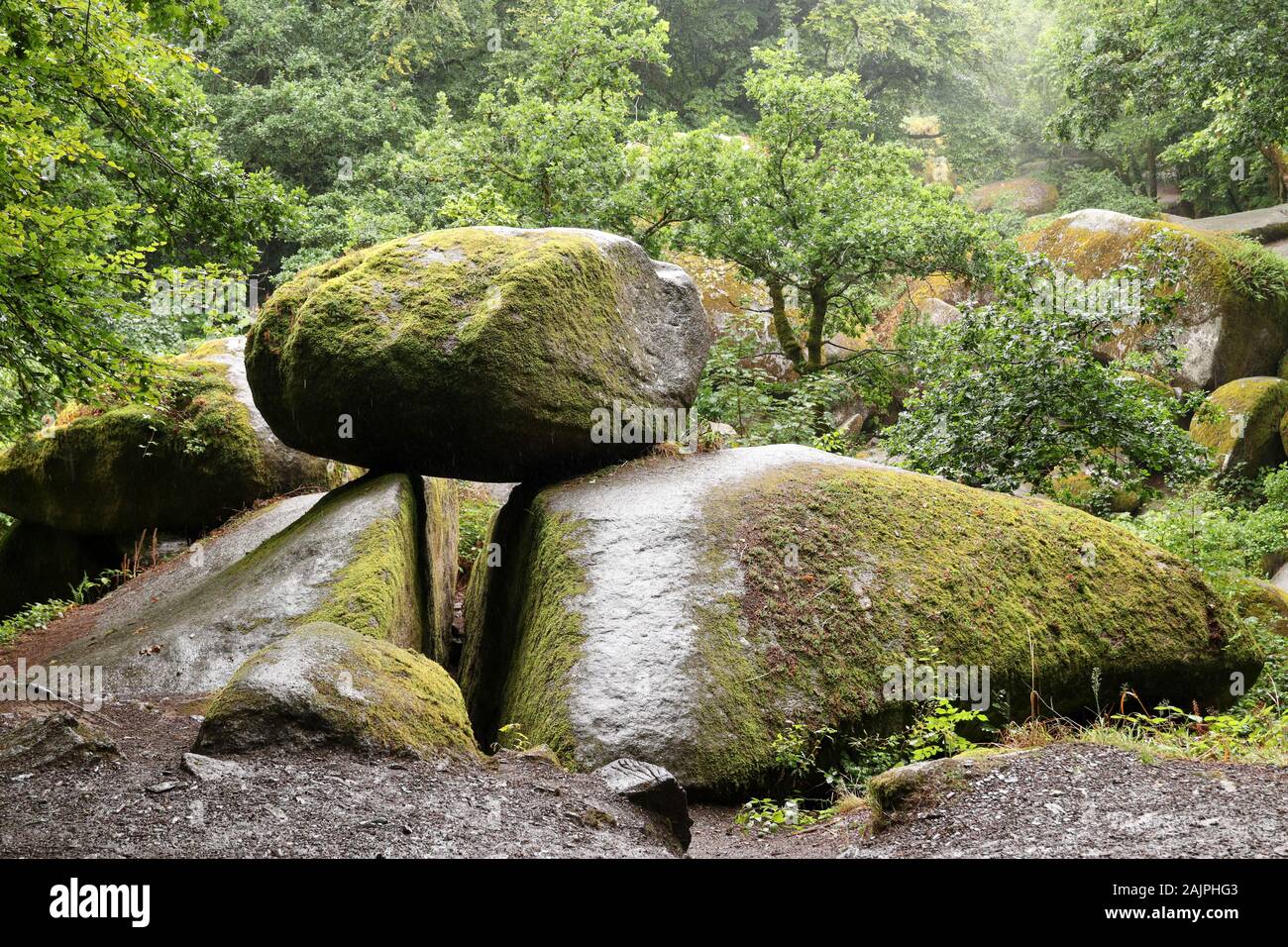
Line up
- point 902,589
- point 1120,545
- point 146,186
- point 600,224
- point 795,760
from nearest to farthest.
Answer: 1. point 795,760
2. point 902,589
3. point 1120,545
4. point 146,186
5. point 600,224

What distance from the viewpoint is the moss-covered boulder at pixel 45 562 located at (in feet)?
40.4

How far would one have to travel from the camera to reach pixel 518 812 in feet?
13.9

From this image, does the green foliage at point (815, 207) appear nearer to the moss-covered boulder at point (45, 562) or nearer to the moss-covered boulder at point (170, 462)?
the moss-covered boulder at point (170, 462)

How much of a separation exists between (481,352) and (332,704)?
10.9 ft

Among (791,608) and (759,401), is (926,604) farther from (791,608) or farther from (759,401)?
(759,401)

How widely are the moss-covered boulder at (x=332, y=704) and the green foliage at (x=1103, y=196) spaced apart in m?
26.6

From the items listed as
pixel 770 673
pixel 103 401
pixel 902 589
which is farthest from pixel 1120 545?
pixel 103 401

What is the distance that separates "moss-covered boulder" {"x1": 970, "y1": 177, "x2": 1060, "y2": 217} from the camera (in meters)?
31.7

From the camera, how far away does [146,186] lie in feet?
31.0

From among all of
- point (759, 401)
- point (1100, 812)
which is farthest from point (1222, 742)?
point (759, 401)

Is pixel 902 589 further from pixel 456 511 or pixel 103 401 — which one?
pixel 103 401

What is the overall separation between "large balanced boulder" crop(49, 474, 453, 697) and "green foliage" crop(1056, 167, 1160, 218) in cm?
2467

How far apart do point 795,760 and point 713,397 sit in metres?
7.31

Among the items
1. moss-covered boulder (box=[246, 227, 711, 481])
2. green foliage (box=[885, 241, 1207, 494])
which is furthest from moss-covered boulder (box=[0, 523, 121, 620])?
green foliage (box=[885, 241, 1207, 494])
